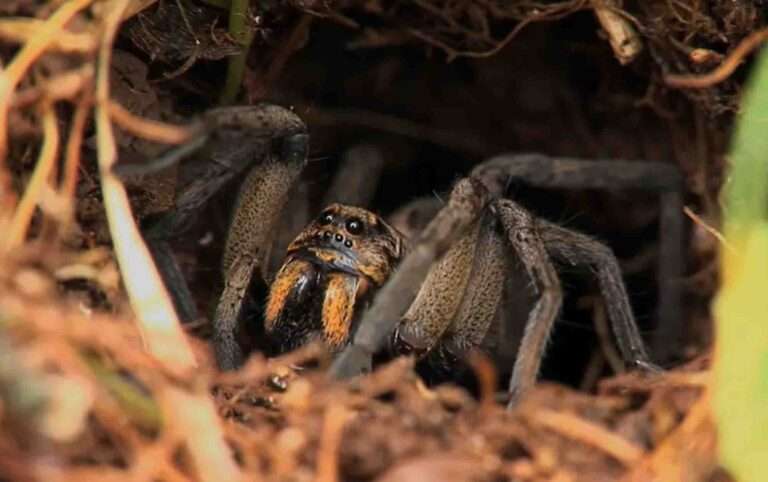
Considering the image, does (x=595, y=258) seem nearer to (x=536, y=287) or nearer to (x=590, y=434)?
(x=536, y=287)

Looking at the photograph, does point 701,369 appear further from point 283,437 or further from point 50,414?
point 50,414

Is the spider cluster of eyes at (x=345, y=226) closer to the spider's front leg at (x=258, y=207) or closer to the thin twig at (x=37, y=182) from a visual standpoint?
the spider's front leg at (x=258, y=207)

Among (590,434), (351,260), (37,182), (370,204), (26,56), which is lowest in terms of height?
(370,204)

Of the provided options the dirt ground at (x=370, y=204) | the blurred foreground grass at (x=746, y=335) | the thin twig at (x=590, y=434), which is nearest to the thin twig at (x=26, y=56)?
the dirt ground at (x=370, y=204)

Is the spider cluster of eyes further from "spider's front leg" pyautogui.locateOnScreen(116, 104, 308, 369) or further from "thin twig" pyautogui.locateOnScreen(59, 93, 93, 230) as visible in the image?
"thin twig" pyautogui.locateOnScreen(59, 93, 93, 230)

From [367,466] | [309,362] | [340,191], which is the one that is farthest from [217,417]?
[340,191]

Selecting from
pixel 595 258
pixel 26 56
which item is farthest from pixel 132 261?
pixel 595 258
